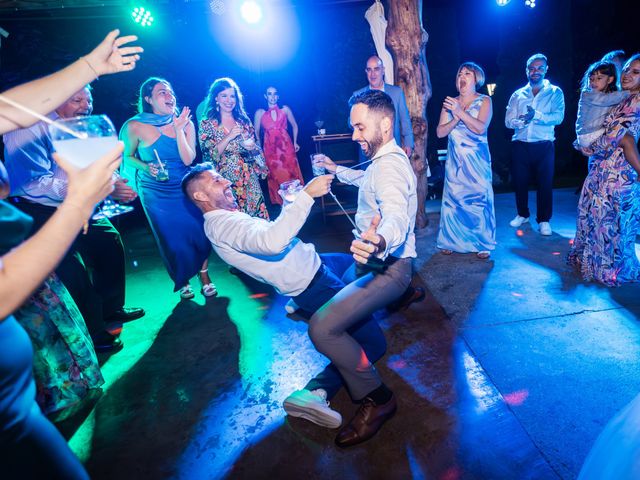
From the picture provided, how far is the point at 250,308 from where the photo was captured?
3.29 metres

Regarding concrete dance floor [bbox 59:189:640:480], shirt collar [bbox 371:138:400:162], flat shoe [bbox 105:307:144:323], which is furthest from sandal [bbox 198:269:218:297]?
shirt collar [bbox 371:138:400:162]

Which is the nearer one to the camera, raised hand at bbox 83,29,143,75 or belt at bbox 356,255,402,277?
raised hand at bbox 83,29,143,75

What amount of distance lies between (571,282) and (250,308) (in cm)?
297

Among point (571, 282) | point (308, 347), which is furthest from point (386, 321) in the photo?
point (571, 282)

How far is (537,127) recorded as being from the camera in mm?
4219

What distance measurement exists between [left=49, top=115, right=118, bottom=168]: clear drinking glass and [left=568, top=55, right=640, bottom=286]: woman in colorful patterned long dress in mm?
3491

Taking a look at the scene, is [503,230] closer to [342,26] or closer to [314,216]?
[314,216]

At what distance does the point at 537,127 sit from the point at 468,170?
1385mm

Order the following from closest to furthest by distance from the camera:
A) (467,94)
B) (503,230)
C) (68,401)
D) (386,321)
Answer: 1. (68,401)
2. (386,321)
3. (467,94)
4. (503,230)

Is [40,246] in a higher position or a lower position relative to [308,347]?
higher

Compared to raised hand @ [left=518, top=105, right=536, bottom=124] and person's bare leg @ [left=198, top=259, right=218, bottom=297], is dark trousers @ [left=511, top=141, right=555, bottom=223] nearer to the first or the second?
raised hand @ [left=518, top=105, right=536, bottom=124]

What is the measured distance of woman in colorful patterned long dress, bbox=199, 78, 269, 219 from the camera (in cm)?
362

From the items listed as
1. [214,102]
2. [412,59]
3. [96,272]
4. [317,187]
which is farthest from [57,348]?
[412,59]

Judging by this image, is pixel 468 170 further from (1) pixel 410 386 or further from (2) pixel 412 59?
(1) pixel 410 386
